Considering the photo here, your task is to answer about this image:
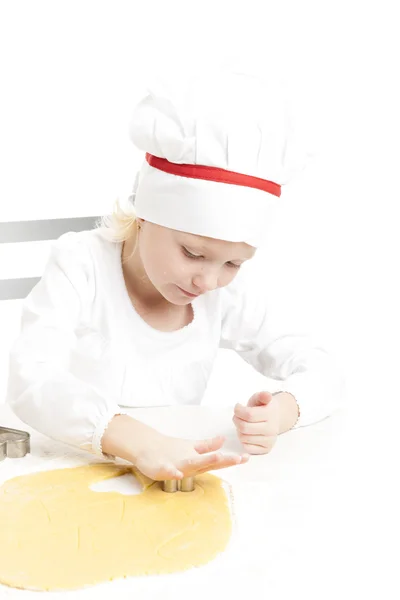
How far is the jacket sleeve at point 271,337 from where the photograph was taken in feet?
4.77

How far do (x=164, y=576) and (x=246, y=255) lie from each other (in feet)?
1.68

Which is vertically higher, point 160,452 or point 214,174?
point 214,174

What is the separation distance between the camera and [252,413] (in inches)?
48.0

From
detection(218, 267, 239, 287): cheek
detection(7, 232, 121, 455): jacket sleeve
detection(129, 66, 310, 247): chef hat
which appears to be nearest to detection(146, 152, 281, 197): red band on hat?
detection(129, 66, 310, 247): chef hat

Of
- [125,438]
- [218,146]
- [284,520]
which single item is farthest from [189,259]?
[284,520]

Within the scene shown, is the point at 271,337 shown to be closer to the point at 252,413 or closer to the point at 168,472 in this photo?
the point at 252,413

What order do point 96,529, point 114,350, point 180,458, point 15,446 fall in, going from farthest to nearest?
1. point 114,350
2. point 15,446
3. point 180,458
4. point 96,529

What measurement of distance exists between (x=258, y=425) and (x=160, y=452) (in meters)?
0.17

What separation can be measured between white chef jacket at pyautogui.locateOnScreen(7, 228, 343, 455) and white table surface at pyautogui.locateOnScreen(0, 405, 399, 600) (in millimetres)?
55

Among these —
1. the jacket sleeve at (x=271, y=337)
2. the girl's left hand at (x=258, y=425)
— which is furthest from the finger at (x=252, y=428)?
the jacket sleeve at (x=271, y=337)

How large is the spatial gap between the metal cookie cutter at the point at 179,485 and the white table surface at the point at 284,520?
0.19ft

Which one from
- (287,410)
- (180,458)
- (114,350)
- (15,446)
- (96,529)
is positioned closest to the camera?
(96,529)

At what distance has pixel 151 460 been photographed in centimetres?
108

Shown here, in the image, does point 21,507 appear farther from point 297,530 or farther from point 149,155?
point 149,155
